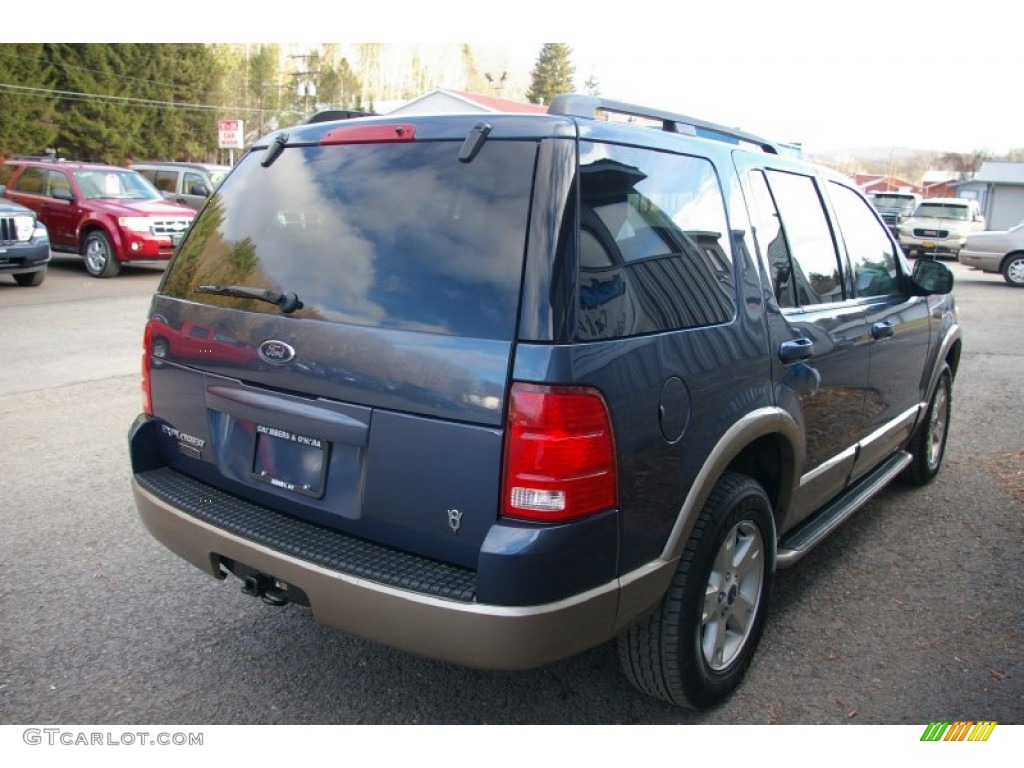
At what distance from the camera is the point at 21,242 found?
12.5m

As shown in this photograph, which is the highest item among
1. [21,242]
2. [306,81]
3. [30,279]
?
[306,81]

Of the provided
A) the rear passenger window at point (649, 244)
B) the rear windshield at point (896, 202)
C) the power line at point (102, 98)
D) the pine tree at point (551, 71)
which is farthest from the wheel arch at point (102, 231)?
the pine tree at point (551, 71)

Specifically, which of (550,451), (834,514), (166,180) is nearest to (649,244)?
(550,451)

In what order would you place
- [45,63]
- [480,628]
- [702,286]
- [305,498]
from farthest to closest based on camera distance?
[45,63]
[702,286]
[305,498]
[480,628]

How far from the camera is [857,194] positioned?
4.38 meters

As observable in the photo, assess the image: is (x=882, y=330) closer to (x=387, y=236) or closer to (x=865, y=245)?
(x=865, y=245)

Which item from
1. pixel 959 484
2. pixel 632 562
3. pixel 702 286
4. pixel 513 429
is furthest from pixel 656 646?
pixel 959 484

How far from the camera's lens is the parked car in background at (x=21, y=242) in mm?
12297

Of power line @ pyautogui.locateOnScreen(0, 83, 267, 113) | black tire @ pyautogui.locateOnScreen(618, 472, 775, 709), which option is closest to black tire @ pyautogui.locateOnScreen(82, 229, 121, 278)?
black tire @ pyautogui.locateOnScreen(618, 472, 775, 709)

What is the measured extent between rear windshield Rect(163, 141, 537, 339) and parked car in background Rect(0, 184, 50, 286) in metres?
11.5

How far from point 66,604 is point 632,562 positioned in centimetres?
249

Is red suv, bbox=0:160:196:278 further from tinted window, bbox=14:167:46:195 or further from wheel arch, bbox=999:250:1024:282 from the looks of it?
wheel arch, bbox=999:250:1024:282

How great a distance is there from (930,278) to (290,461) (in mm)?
3704

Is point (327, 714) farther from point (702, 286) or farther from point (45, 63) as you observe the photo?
point (45, 63)
